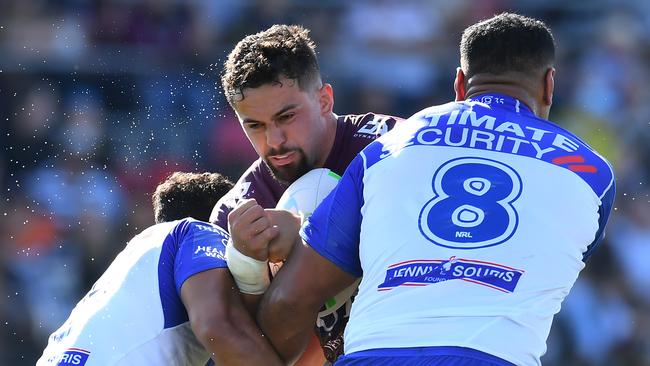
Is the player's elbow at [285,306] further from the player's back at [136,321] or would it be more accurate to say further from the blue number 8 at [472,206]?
the blue number 8 at [472,206]

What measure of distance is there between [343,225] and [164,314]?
942mm

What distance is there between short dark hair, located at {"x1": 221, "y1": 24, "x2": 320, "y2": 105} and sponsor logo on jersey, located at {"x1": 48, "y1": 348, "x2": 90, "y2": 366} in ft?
4.00

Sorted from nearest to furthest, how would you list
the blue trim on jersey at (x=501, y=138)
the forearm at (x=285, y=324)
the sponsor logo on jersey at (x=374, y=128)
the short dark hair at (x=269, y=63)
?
the blue trim on jersey at (x=501, y=138) → the forearm at (x=285, y=324) → the short dark hair at (x=269, y=63) → the sponsor logo on jersey at (x=374, y=128)

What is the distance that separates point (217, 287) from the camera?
4492mm

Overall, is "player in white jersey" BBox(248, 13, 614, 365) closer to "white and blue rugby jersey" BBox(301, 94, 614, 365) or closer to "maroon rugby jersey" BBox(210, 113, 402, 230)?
"white and blue rugby jersey" BBox(301, 94, 614, 365)

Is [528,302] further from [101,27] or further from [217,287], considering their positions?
[101,27]

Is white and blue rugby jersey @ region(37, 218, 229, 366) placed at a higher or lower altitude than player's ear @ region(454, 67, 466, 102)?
lower

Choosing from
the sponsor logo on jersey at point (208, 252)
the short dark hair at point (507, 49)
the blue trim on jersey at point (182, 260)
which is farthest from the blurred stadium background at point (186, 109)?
the short dark hair at point (507, 49)

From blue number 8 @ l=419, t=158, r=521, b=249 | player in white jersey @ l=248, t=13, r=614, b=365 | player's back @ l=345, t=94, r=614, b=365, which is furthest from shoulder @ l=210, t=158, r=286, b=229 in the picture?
blue number 8 @ l=419, t=158, r=521, b=249

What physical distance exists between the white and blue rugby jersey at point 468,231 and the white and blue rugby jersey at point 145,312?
0.77 meters

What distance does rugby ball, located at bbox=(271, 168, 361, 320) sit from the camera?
4.58 meters

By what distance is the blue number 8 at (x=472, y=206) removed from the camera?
150 inches

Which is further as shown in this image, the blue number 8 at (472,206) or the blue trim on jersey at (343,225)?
the blue trim on jersey at (343,225)

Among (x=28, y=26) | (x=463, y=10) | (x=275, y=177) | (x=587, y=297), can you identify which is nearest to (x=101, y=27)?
(x=28, y=26)
